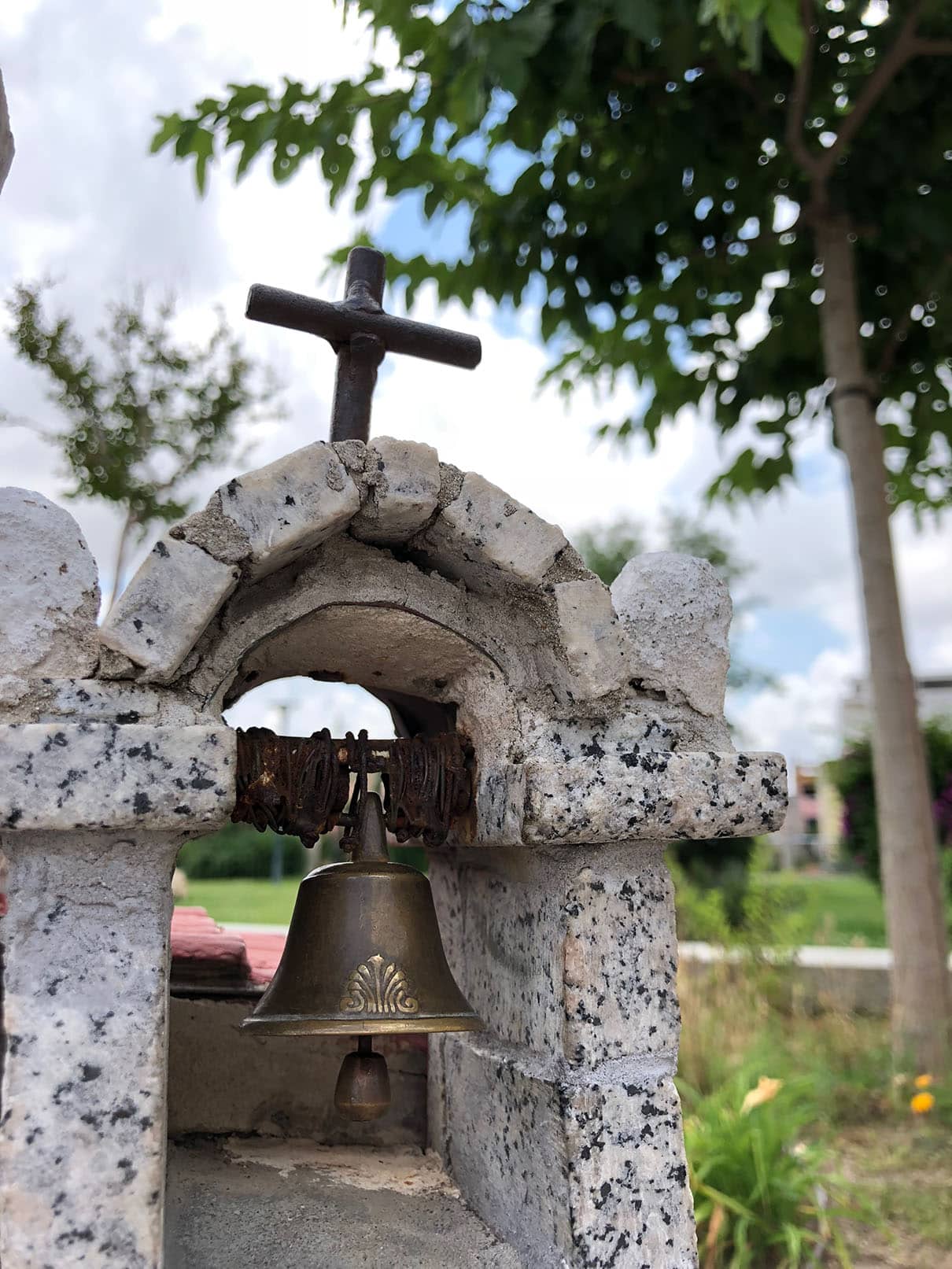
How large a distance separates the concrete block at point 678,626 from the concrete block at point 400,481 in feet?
1.10

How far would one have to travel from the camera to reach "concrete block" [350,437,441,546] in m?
1.38

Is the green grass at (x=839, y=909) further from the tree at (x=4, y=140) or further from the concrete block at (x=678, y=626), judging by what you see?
the tree at (x=4, y=140)

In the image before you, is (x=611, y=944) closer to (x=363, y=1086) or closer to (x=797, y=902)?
(x=363, y=1086)

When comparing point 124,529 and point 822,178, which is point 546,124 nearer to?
point 822,178

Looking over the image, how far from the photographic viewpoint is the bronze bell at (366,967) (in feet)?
4.62

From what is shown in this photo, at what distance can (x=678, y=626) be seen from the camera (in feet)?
5.08

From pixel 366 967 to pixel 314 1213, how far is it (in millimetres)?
430

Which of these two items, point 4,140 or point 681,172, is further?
point 681,172

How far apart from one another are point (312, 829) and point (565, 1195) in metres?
0.58

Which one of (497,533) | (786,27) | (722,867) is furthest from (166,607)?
Result: (722,867)

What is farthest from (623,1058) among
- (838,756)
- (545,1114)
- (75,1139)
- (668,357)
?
(838,756)

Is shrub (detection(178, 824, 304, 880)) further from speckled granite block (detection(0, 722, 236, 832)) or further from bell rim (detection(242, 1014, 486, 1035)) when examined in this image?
speckled granite block (detection(0, 722, 236, 832))

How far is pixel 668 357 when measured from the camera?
5.24m

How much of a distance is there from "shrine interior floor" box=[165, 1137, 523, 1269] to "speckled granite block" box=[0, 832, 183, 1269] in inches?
11.7
